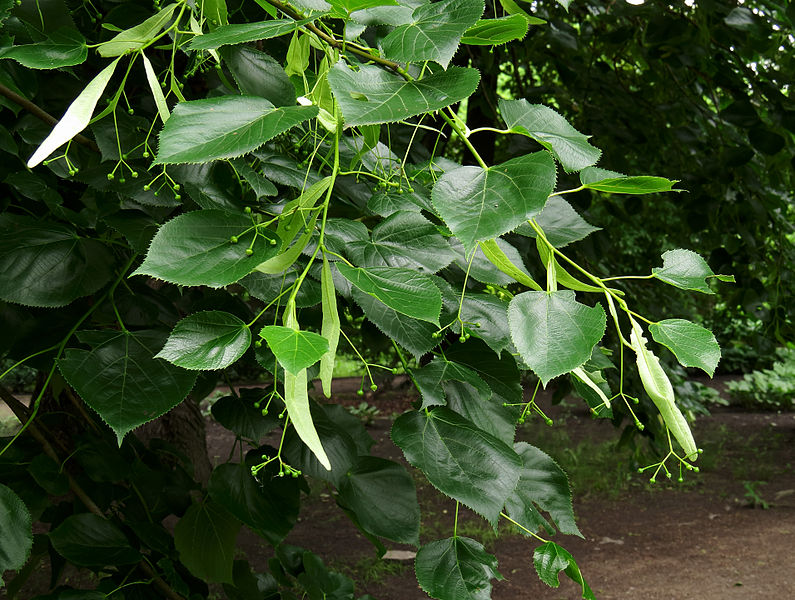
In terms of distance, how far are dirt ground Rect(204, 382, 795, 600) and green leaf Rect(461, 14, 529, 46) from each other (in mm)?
3948

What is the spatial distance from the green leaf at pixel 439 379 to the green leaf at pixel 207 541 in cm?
65

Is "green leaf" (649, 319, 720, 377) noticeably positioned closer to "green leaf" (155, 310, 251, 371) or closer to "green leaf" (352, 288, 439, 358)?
"green leaf" (352, 288, 439, 358)

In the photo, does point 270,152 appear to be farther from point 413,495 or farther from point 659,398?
point 659,398

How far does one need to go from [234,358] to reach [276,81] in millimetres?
336

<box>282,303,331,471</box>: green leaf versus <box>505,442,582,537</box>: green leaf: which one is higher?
<box>282,303,331,471</box>: green leaf

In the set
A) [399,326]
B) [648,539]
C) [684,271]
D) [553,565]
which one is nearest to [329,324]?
[399,326]

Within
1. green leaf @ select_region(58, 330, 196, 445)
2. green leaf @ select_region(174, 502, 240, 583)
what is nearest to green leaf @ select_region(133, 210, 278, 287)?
green leaf @ select_region(58, 330, 196, 445)

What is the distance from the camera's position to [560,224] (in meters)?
1.07

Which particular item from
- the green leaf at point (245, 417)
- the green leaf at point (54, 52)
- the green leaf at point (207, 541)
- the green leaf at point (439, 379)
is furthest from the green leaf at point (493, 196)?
the green leaf at point (207, 541)

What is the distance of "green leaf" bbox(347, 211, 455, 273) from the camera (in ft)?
2.97

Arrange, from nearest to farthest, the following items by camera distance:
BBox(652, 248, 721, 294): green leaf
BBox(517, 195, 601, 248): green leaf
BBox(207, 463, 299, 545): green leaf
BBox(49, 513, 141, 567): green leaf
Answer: BBox(652, 248, 721, 294): green leaf
BBox(517, 195, 601, 248): green leaf
BBox(207, 463, 299, 545): green leaf
BBox(49, 513, 141, 567): green leaf

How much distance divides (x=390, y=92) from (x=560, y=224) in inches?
18.3

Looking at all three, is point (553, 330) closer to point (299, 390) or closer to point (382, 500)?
point (299, 390)

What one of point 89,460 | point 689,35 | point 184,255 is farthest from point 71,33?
point 689,35
